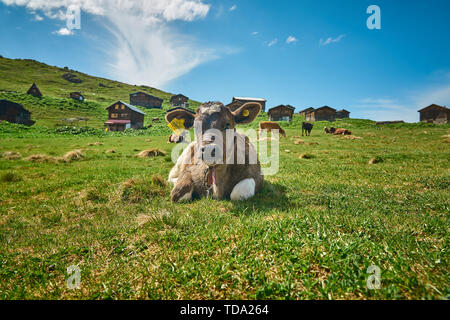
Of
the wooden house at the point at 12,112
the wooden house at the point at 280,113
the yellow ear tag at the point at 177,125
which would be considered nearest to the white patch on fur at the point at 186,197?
the yellow ear tag at the point at 177,125

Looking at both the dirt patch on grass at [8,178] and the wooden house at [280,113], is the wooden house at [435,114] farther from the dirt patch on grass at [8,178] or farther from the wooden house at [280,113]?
the dirt patch on grass at [8,178]

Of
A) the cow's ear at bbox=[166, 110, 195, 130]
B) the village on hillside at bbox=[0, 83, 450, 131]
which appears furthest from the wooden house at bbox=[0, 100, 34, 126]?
the cow's ear at bbox=[166, 110, 195, 130]

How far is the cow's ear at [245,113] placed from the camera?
19.0 feet

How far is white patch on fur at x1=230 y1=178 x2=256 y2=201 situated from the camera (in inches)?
209

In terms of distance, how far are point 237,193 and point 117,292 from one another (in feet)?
11.5

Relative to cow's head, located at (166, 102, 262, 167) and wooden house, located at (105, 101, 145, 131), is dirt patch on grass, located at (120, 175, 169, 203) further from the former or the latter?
wooden house, located at (105, 101, 145, 131)

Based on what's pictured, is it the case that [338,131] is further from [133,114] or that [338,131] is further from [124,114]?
[124,114]

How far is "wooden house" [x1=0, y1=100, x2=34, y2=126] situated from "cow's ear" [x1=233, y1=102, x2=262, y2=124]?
7235cm

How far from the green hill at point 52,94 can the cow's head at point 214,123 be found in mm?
59205

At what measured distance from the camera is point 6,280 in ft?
8.41

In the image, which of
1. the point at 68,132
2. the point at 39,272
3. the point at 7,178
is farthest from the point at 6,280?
the point at 68,132

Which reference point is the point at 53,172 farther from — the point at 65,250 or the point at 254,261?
the point at 254,261

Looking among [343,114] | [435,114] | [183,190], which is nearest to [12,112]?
[183,190]

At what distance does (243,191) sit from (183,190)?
161 centimetres
